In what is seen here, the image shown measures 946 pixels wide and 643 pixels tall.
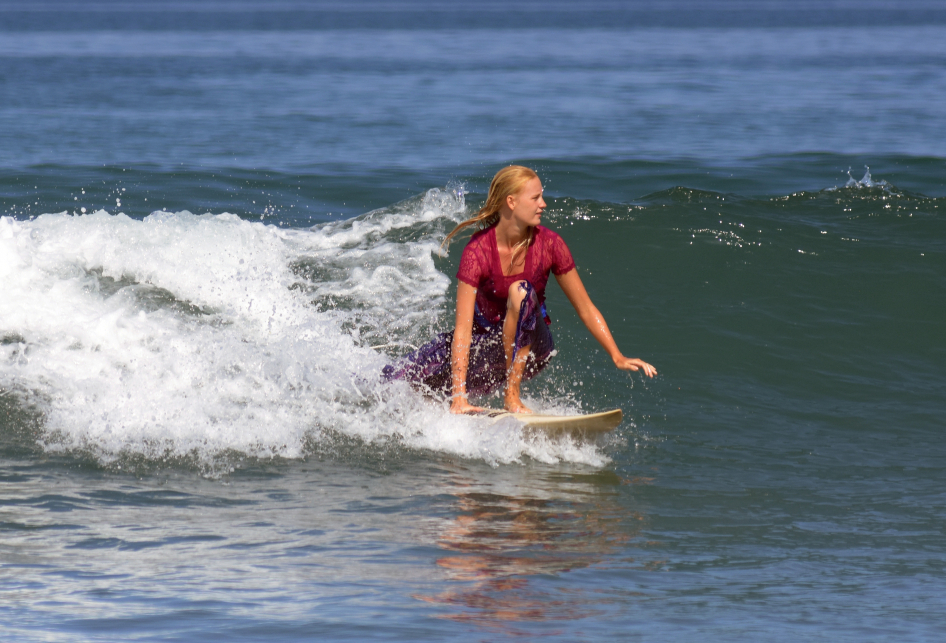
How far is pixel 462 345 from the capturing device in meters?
6.33

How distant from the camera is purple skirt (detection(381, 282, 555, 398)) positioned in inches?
247

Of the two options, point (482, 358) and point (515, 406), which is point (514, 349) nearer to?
point (482, 358)

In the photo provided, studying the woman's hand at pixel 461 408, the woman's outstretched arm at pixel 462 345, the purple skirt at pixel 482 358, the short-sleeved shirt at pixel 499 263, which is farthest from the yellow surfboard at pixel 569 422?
the short-sleeved shirt at pixel 499 263

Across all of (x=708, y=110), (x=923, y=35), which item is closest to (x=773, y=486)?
(x=708, y=110)

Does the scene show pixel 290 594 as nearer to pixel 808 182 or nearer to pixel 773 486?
pixel 773 486

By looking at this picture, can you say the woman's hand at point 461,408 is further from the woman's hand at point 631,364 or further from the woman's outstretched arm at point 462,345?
the woman's hand at point 631,364

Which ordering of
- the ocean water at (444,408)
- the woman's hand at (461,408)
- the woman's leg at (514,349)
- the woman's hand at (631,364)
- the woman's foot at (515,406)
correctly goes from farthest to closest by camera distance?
the woman's foot at (515,406), the woman's hand at (461,408), the woman's leg at (514,349), the woman's hand at (631,364), the ocean water at (444,408)

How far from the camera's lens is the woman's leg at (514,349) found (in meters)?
6.18

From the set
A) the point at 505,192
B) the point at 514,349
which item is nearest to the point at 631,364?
the point at 514,349

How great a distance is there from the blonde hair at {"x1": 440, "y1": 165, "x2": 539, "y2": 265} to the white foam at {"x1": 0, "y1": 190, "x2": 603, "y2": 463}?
1.11 metres

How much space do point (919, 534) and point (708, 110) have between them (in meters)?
21.4

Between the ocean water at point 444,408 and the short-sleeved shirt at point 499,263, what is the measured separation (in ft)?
2.82

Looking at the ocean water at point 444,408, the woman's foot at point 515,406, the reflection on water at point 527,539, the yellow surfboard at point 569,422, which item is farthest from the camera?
the woman's foot at point 515,406

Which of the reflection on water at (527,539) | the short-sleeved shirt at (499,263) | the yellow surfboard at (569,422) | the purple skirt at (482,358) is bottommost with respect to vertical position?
the reflection on water at (527,539)
